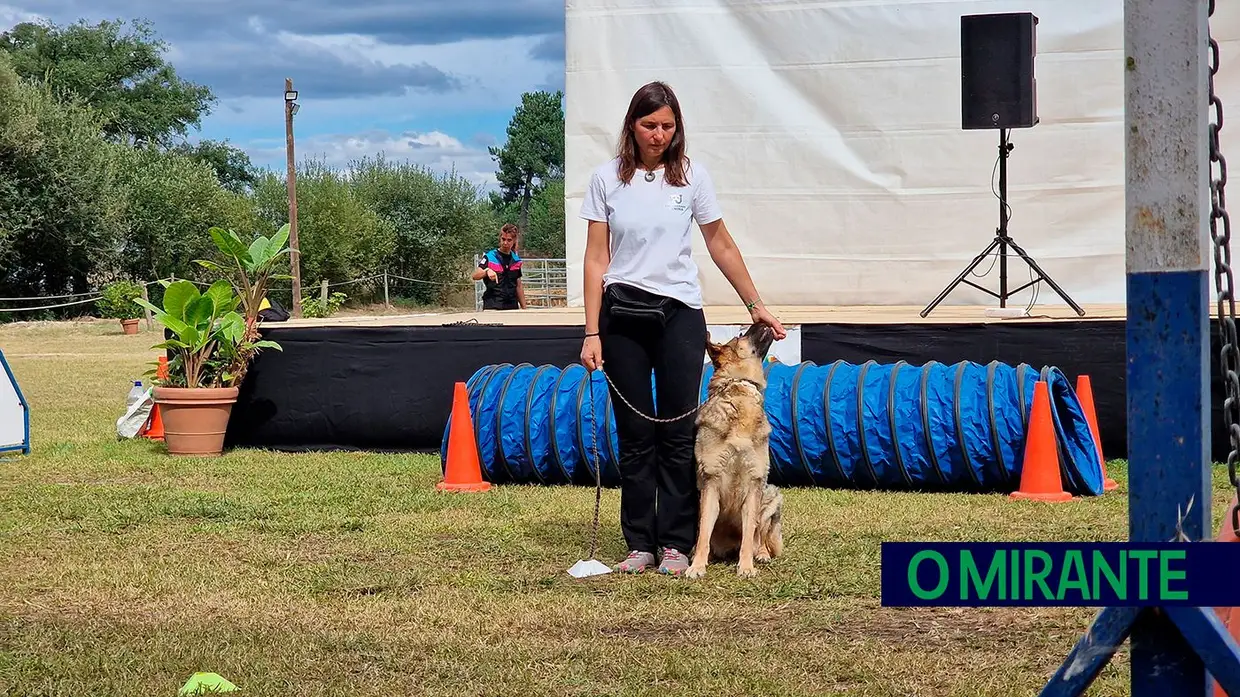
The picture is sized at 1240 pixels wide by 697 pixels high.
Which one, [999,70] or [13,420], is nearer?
[13,420]

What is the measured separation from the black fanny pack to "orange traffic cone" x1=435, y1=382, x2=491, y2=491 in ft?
8.48

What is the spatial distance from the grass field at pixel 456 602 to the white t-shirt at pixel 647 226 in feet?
3.51

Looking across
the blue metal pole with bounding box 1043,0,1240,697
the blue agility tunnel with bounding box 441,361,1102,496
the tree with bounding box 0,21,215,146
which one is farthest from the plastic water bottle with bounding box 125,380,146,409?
the tree with bounding box 0,21,215,146

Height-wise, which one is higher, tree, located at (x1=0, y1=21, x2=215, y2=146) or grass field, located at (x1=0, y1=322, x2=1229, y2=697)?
tree, located at (x1=0, y1=21, x2=215, y2=146)

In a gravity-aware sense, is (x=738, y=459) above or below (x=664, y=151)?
below

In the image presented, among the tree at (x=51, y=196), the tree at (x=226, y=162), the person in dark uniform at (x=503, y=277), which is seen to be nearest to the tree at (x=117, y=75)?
the tree at (x=226, y=162)

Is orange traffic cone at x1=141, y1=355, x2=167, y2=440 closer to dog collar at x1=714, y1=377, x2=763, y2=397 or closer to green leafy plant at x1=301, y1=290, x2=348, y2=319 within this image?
dog collar at x1=714, y1=377, x2=763, y2=397

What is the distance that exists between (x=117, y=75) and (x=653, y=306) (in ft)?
156

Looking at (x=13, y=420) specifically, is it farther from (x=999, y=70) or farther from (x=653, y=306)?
(x=999, y=70)

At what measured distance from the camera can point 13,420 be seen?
27.8 feet

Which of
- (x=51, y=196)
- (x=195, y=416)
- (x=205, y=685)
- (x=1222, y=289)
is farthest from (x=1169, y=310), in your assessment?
(x=51, y=196)

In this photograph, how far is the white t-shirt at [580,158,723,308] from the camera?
4.60 meters

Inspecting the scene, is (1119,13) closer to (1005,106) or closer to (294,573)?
(1005,106)

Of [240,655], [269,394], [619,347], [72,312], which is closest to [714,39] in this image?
[269,394]
